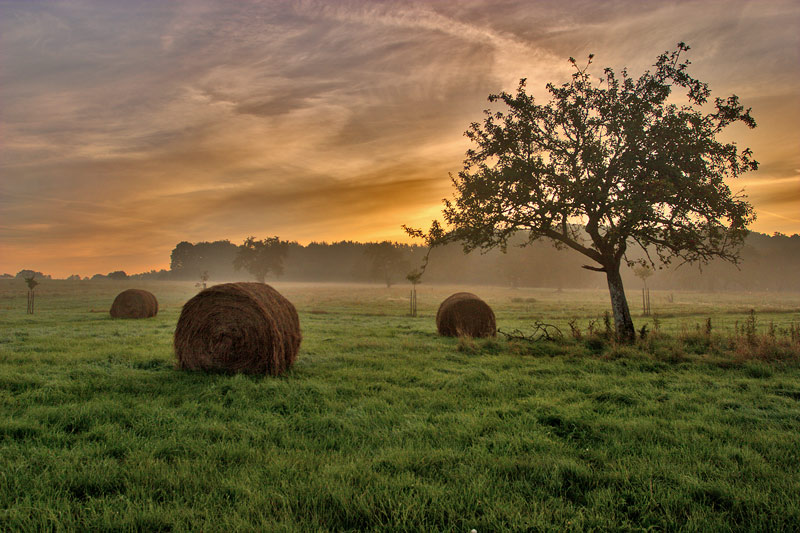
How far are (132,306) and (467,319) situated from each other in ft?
68.3

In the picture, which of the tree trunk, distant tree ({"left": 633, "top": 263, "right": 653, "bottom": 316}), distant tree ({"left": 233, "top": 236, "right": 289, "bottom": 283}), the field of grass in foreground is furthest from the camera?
distant tree ({"left": 233, "top": 236, "right": 289, "bottom": 283})

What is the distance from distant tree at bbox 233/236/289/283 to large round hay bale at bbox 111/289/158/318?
6695 centimetres

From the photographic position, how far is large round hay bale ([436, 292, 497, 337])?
16.4 meters

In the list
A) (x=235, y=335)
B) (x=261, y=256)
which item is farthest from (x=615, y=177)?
(x=261, y=256)

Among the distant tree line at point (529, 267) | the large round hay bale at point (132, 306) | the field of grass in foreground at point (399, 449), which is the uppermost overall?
the distant tree line at point (529, 267)

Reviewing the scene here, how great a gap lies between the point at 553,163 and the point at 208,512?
50.1 ft

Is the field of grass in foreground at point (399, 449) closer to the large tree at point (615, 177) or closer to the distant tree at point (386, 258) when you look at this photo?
the large tree at point (615, 177)

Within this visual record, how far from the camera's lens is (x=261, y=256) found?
91.8 m

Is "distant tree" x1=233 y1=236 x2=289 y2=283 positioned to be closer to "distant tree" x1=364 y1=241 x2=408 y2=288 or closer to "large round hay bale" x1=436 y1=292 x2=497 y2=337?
"distant tree" x1=364 y1=241 x2=408 y2=288

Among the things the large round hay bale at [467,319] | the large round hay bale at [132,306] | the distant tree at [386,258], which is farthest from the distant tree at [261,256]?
the large round hay bale at [467,319]

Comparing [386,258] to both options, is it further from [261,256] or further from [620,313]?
[620,313]

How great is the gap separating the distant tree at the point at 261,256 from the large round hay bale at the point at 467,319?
80.3 metres

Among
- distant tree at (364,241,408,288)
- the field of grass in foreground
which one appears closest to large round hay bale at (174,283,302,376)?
the field of grass in foreground

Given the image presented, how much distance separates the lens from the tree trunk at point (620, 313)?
14117 mm
